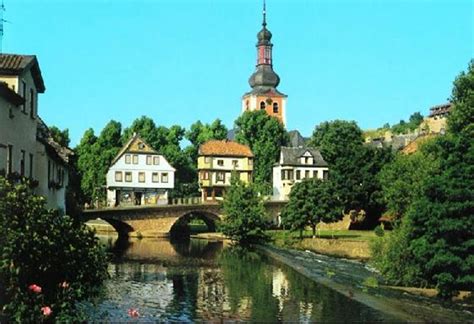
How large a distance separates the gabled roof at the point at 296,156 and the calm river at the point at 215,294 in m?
50.8

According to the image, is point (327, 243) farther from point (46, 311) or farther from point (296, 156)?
point (46, 311)

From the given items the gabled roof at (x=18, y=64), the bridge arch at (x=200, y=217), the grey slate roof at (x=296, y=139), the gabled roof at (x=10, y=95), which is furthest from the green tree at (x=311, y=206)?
the grey slate roof at (x=296, y=139)

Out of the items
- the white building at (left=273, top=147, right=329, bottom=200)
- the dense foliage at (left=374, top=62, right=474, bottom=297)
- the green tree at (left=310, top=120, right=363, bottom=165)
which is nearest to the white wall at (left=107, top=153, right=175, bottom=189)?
the white building at (left=273, top=147, right=329, bottom=200)

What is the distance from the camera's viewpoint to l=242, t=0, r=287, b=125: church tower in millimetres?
142000

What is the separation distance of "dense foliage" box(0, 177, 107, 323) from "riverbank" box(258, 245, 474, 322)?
14072 millimetres

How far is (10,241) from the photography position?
51.4 feet

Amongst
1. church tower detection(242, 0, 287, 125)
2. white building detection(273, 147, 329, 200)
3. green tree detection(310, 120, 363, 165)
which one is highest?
church tower detection(242, 0, 287, 125)

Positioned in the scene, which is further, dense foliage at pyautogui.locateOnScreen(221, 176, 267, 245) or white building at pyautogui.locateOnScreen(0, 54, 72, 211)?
dense foliage at pyautogui.locateOnScreen(221, 176, 267, 245)

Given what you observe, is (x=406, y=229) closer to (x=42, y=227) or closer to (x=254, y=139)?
(x=42, y=227)

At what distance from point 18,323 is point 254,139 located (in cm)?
10222

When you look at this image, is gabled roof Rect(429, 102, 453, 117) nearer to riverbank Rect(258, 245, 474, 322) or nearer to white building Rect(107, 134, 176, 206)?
white building Rect(107, 134, 176, 206)

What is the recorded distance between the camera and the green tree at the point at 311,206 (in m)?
65.5

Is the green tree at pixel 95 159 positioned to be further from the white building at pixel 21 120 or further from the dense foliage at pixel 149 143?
the white building at pixel 21 120

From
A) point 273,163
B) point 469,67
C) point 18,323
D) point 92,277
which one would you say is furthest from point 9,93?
point 273,163
